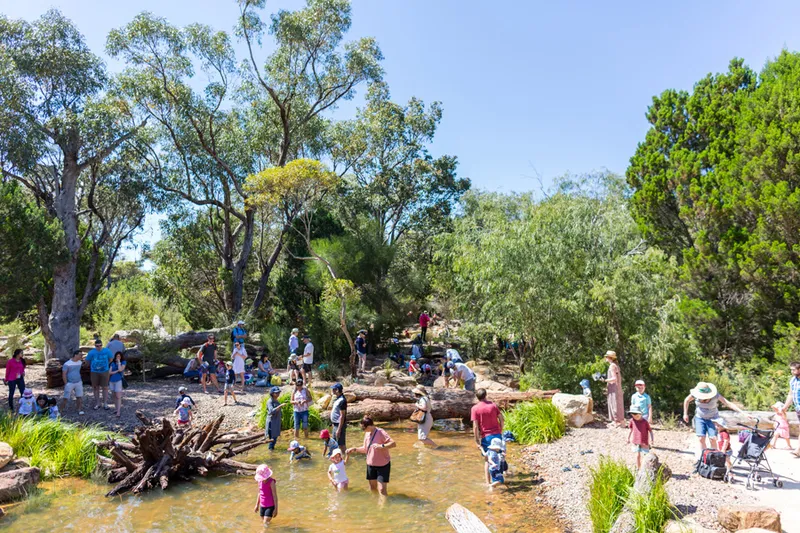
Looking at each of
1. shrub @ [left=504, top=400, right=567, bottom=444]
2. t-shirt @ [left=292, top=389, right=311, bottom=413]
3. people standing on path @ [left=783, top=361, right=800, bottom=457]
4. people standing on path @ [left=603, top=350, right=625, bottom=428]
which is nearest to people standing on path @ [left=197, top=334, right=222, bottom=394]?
t-shirt @ [left=292, top=389, right=311, bottom=413]

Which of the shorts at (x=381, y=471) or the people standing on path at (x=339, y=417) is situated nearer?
the shorts at (x=381, y=471)

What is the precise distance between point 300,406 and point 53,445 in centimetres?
479

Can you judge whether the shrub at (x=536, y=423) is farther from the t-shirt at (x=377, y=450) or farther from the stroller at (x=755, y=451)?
the t-shirt at (x=377, y=450)

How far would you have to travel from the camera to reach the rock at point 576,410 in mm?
12250

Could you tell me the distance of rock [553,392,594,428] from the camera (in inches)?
482

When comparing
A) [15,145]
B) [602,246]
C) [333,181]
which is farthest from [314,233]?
[602,246]

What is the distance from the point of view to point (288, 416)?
43.3ft

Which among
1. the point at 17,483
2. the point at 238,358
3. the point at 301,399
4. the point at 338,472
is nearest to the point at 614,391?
the point at 338,472

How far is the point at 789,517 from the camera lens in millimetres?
6453

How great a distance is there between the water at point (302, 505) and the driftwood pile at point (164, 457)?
8.8 inches

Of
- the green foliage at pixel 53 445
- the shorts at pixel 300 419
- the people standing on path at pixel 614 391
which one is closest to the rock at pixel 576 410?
the people standing on path at pixel 614 391

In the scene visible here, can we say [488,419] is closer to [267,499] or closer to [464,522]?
[464,522]

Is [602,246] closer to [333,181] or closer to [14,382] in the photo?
[333,181]

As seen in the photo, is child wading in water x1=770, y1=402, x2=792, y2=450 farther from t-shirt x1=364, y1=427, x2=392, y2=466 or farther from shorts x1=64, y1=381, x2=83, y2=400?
shorts x1=64, y1=381, x2=83, y2=400
